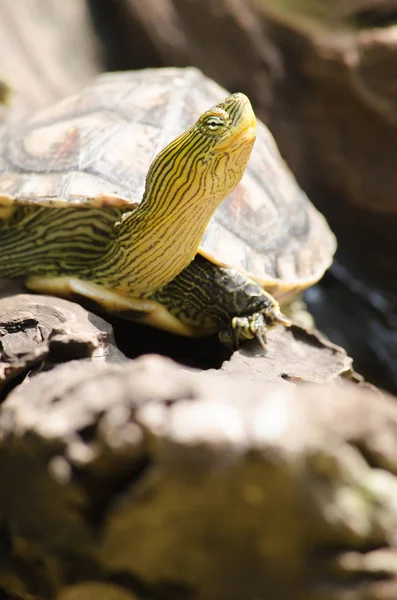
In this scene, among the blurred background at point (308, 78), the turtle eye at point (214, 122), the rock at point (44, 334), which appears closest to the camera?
the rock at point (44, 334)

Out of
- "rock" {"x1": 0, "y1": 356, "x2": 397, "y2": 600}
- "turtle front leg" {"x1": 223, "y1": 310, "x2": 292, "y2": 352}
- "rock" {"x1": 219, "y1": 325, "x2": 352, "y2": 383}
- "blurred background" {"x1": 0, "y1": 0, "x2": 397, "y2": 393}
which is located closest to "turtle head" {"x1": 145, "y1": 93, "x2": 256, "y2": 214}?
"turtle front leg" {"x1": 223, "y1": 310, "x2": 292, "y2": 352}

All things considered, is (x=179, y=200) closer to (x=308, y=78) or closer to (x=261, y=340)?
(x=261, y=340)

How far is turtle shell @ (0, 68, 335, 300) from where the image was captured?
227cm

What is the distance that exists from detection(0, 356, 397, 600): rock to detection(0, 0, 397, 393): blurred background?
3.08 meters

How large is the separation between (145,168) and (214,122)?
0.53 m

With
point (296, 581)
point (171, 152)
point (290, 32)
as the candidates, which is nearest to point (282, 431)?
point (296, 581)

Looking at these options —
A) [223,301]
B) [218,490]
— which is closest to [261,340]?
[223,301]

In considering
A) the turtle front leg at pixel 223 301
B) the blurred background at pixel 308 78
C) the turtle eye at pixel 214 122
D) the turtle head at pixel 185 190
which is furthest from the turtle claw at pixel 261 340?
the blurred background at pixel 308 78

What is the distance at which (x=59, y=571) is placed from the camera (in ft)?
3.63

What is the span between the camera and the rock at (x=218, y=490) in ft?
3.05

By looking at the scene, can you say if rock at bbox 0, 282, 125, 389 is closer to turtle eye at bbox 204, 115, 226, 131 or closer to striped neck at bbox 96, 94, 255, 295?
striped neck at bbox 96, 94, 255, 295

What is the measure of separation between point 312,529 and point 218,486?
0.16 meters

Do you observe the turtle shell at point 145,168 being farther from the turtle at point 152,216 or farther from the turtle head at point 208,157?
the turtle head at point 208,157

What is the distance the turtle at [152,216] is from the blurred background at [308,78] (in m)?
1.73
